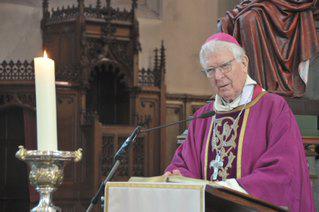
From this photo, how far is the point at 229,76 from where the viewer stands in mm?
2879

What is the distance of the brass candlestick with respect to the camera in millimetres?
1590

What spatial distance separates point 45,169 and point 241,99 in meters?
1.59

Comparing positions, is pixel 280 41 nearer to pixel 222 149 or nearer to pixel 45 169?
pixel 222 149

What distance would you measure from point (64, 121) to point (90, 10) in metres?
1.87

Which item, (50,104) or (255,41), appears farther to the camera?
(255,41)

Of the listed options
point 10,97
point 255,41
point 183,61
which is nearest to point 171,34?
point 183,61

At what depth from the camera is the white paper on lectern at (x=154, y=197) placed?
2037 mm

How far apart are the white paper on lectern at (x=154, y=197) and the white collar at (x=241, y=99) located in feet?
3.43

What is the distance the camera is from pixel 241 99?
303 cm

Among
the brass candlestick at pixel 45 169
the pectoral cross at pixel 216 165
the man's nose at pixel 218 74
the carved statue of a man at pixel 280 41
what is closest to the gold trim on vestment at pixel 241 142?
the pectoral cross at pixel 216 165

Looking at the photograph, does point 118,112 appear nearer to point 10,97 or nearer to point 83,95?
point 83,95

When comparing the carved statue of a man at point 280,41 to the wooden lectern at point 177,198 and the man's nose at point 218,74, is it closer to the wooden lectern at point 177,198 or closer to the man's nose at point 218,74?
the man's nose at point 218,74

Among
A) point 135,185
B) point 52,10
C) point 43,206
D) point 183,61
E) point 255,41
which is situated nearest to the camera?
point 43,206

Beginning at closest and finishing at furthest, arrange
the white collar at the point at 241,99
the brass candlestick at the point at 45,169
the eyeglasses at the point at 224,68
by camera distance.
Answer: the brass candlestick at the point at 45,169 → the eyeglasses at the point at 224,68 → the white collar at the point at 241,99
